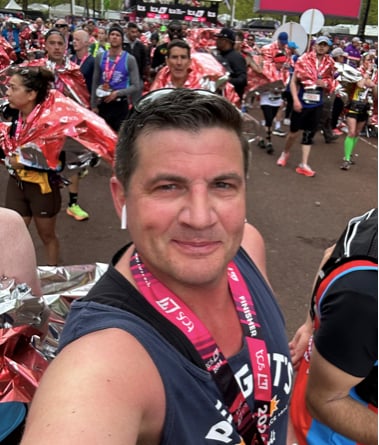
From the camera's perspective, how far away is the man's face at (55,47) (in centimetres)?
607

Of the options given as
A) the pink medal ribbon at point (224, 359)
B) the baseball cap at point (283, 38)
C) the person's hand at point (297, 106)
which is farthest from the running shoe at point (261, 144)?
the pink medal ribbon at point (224, 359)

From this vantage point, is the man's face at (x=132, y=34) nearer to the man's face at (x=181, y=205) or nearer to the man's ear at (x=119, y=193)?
the man's ear at (x=119, y=193)

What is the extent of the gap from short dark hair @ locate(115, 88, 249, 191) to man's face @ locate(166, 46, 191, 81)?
13.7 ft

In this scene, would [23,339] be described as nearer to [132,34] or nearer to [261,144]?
[261,144]

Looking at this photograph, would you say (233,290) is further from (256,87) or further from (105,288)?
(256,87)

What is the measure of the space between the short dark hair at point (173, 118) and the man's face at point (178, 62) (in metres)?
4.18

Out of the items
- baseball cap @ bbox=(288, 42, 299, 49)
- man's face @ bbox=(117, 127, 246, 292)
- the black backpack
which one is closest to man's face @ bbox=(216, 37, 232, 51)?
baseball cap @ bbox=(288, 42, 299, 49)

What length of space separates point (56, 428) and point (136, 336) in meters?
0.24

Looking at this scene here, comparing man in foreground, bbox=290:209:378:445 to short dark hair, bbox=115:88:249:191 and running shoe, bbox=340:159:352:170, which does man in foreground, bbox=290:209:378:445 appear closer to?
short dark hair, bbox=115:88:249:191

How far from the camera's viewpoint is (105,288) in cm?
114

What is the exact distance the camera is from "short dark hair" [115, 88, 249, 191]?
1.21 m

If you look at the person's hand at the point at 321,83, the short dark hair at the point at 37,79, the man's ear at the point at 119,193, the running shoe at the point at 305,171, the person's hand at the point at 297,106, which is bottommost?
the running shoe at the point at 305,171

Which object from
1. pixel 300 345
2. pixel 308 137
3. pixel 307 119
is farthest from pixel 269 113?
pixel 300 345

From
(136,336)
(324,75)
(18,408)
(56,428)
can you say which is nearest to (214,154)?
(136,336)
